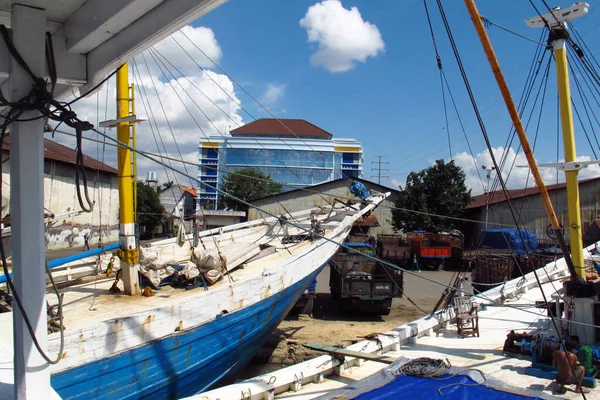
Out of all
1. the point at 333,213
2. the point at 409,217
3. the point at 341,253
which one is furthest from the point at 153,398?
the point at 409,217

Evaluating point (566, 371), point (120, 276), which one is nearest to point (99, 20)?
point (120, 276)

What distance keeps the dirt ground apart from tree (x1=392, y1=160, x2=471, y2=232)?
14.3m

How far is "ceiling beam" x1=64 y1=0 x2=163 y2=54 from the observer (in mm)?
2861

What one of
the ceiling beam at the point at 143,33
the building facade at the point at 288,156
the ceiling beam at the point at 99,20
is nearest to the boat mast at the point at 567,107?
the ceiling beam at the point at 143,33

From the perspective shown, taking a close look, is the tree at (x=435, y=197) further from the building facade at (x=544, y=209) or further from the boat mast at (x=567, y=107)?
the boat mast at (x=567, y=107)

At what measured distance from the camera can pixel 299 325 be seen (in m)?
12.1

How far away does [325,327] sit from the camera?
11.9 m

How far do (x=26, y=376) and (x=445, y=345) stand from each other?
7.19m

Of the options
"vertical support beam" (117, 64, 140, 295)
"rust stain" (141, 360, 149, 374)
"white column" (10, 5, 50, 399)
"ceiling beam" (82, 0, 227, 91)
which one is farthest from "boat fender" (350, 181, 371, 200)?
"white column" (10, 5, 50, 399)

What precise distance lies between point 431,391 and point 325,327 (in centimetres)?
663

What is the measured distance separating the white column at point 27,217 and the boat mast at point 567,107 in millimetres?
7580

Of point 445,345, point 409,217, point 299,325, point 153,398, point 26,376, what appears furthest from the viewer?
point 409,217

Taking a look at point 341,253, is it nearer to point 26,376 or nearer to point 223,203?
point 26,376

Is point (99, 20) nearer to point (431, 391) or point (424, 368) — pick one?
point (431, 391)
